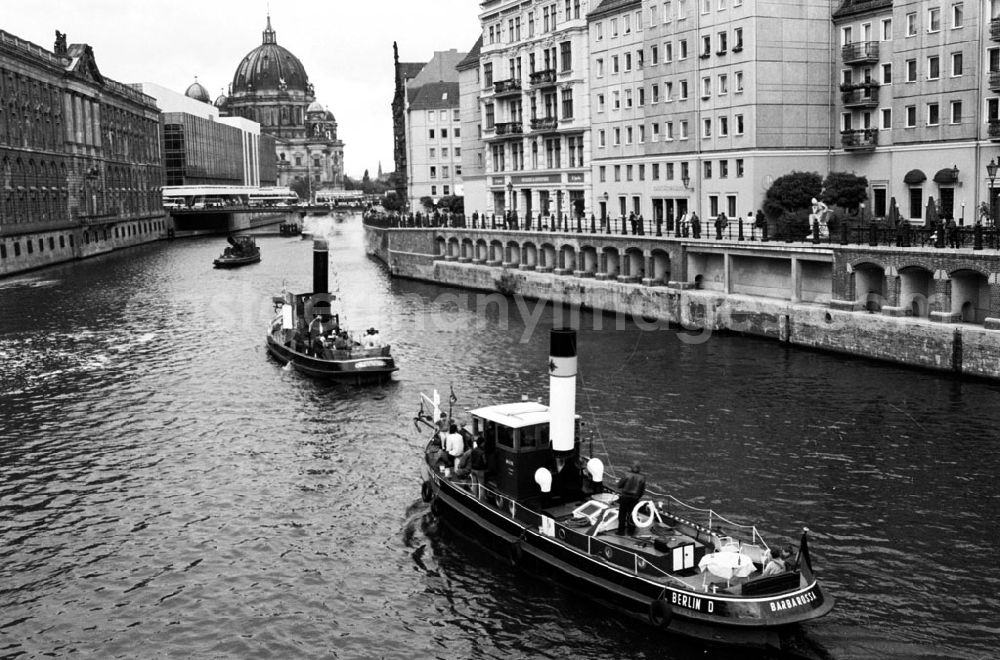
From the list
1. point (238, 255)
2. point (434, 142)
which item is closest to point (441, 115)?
point (434, 142)

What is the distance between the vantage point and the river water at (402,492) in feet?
79.7

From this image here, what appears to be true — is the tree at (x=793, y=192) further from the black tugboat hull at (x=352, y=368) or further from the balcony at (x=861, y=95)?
the black tugboat hull at (x=352, y=368)

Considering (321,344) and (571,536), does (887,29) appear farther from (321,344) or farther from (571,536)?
(571,536)

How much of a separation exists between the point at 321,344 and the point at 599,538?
2993 centimetres

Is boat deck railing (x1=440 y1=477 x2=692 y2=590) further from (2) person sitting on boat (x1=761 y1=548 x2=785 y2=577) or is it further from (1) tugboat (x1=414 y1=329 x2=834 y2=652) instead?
(2) person sitting on boat (x1=761 y1=548 x2=785 y2=577)

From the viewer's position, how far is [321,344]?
52625 millimetres

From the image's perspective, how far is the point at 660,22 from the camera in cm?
7769

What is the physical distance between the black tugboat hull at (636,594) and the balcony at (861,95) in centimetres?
4780

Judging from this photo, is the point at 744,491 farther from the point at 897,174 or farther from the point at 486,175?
the point at 486,175

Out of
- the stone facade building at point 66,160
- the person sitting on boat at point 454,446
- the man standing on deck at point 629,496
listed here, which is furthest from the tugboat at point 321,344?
the stone facade building at point 66,160

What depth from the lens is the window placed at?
216 ft

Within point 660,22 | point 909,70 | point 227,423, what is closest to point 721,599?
point 227,423

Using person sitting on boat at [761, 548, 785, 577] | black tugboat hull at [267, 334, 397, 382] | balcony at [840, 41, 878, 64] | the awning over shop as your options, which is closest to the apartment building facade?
balcony at [840, 41, 878, 64]

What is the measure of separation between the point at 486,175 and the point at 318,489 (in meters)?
74.4
